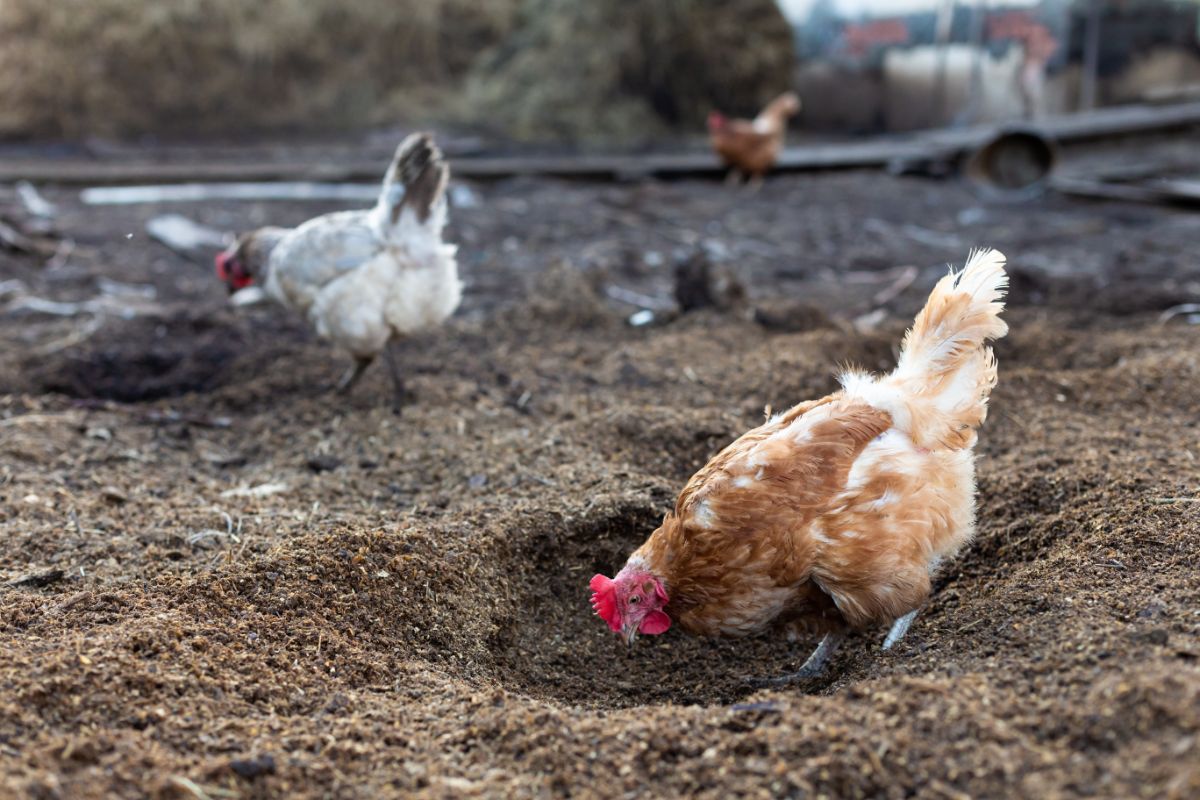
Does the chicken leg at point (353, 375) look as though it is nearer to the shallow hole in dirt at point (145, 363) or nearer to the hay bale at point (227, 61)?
the shallow hole in dirt at point (145, 363)

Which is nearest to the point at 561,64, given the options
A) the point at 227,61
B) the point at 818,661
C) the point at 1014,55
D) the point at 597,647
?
the point at 227,61

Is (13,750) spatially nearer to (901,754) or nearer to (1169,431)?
(901,754)

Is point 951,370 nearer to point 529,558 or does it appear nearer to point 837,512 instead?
point 837,512

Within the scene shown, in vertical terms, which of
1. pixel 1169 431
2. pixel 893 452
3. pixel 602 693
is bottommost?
pixel 602 693

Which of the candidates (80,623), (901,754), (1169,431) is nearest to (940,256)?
(1169,431)

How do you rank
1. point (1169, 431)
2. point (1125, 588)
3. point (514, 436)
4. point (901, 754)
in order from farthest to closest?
point (514, 436) < point (1169, 431) < point (1125, 588) < point (901, 754)

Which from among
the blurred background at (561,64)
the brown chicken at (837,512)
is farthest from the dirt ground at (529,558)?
the blurred background at (561,64)

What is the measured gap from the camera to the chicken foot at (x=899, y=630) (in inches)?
125

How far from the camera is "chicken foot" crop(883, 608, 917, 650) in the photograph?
3168 millimetres

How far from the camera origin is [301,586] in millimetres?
3178

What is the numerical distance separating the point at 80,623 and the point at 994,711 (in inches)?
104

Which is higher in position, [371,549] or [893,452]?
[893,452]

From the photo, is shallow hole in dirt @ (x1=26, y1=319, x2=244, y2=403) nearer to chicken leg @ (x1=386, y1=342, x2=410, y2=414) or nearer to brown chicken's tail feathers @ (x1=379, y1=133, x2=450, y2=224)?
chicken leg @ (x1=386, y1=342, x2=410, y2=414)

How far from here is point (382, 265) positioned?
204 inches
